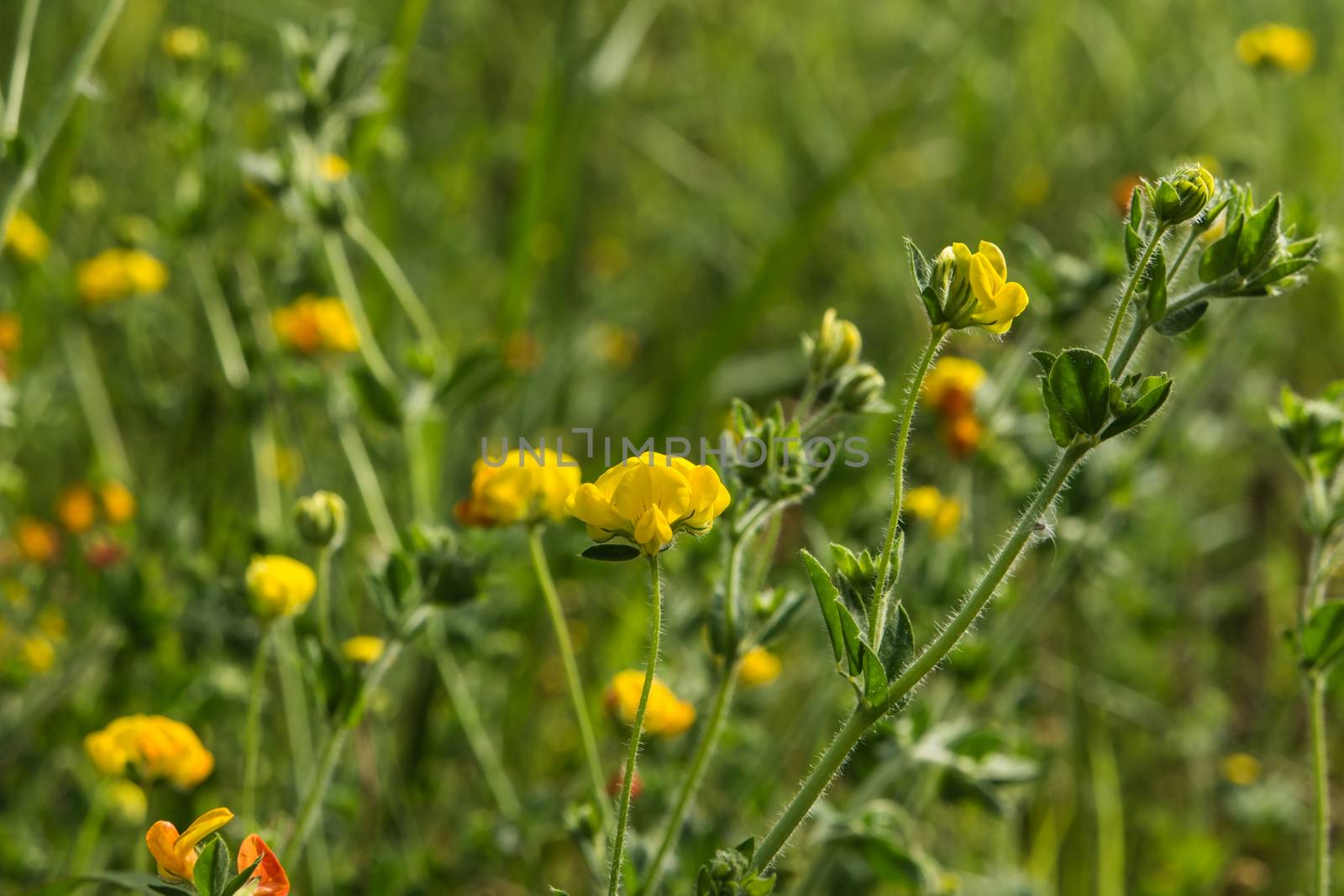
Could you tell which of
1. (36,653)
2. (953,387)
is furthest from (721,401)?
(36,653)

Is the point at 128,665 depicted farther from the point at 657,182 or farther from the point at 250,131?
the point at 657,182

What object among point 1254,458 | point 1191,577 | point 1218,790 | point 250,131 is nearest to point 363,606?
point 250,131

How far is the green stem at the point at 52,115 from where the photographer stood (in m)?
1.65

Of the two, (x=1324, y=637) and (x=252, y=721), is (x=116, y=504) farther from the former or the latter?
(x=1324, y=637)

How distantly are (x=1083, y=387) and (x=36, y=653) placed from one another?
208 cm

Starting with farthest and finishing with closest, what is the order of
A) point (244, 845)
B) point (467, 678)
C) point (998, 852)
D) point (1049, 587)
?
point (467, 678), point (998, 852), point (1049, 587), point (244, 845)

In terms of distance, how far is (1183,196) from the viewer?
1.16m

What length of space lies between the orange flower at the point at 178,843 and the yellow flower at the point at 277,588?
1.84 ft

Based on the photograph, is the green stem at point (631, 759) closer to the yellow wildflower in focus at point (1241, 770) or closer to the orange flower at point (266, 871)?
the orange flower at point (266, 871)

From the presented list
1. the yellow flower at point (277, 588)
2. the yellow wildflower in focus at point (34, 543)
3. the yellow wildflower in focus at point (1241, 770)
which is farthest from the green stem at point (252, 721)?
the yellow wildflower in focus at point (1241, 770)

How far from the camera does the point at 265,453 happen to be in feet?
8.31

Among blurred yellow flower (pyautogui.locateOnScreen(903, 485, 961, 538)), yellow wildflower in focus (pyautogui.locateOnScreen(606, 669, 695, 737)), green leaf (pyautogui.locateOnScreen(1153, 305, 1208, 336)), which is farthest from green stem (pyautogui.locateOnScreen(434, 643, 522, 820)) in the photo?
green leaf (pyautogui.locateOnScreen(1153, 305, 1208, 336))

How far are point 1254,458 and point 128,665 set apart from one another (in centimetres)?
313

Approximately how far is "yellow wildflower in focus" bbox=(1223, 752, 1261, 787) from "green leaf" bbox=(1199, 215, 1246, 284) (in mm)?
1781
